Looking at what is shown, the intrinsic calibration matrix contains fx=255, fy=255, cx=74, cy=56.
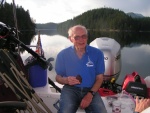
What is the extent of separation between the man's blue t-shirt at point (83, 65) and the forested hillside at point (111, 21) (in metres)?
111

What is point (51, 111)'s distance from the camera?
3727mm

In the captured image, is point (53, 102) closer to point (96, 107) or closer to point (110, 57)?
point (96, 107)

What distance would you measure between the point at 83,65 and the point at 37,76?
33.3 inches

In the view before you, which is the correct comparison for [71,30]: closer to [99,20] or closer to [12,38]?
[12,38]

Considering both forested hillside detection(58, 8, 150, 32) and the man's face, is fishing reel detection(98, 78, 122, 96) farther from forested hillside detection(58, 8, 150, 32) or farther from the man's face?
forested hillside detection(58, 8, 150, 32)

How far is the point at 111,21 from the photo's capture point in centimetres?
12119

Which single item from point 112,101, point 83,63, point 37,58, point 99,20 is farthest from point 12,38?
point 99,20

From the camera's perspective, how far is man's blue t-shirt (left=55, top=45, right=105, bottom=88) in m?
3.27

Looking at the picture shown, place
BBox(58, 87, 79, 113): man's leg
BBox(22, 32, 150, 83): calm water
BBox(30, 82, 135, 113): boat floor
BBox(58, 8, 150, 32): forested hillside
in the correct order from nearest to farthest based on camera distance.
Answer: BBox(58, 87, 79, 113): man's leg < BBox(30, 82, 135, 113): boat floor < BBox(22, 32, 150, 83): calm water < BBox(58, 8, 150, 32): forested hillside

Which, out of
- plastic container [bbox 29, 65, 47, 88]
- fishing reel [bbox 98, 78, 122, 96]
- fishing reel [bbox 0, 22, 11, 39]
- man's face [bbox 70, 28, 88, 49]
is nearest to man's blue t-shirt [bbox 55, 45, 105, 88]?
man's face [bbox 70, 28, 88, 49]

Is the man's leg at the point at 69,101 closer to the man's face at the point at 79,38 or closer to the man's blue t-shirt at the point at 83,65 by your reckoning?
the man's blue t-shirt at the point at 83,65

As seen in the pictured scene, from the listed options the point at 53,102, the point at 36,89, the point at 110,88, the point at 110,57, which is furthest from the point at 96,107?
the point at 110,57

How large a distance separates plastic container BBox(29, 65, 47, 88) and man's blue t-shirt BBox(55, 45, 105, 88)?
0.48 m

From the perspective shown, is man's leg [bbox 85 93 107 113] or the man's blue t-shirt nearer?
man's leg [bbox 85 93 107 113]
